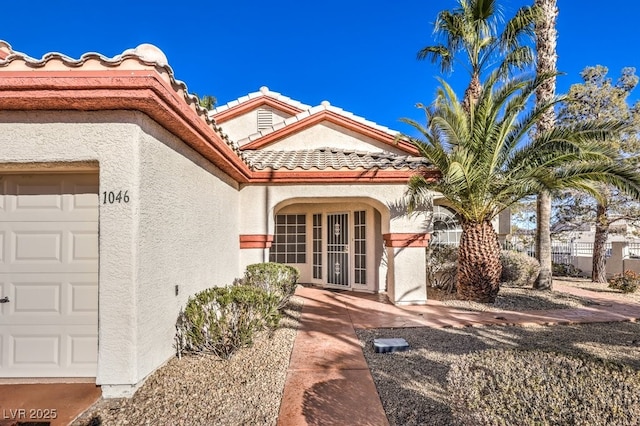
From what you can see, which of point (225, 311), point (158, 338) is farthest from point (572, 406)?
point (158, 338)

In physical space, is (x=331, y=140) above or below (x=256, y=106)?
below

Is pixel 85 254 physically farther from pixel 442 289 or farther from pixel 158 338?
pixel 442 289

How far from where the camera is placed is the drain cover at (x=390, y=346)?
5574mm

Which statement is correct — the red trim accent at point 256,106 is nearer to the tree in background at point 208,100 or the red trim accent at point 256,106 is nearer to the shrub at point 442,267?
the shrub at point 442,267

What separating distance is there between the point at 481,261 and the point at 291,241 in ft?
21.6

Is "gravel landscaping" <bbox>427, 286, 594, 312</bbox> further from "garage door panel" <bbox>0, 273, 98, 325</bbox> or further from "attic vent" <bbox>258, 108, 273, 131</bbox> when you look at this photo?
"attic vent" <bbox>258, 108, 273, 131</bbox>

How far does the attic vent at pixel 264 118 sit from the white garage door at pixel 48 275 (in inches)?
432

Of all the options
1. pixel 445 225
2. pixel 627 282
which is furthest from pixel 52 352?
pixel 627 282

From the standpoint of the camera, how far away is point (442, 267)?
11258mm

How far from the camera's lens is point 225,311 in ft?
17.2

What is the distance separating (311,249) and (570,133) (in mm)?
8481

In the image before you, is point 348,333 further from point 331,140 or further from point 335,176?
point 331,140

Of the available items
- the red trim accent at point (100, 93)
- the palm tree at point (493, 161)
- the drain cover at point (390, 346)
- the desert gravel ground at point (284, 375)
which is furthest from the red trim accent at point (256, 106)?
the drain cover at point (390, 346)

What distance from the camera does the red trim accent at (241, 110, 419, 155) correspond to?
12.0m
